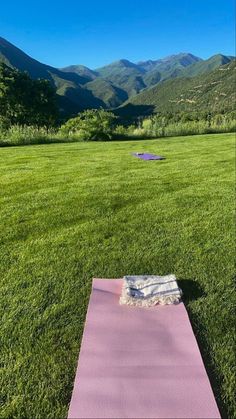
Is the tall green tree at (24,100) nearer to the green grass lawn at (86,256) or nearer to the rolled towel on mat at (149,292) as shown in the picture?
the green grass lawn at (86,256)

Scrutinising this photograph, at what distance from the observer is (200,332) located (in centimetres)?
255

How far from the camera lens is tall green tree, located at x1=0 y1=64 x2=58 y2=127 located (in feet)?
117

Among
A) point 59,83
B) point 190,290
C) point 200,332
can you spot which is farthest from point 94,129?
point 59,83

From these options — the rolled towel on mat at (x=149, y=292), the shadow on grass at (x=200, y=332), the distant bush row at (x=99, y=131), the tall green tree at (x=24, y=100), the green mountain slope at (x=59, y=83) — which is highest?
the green mountain slope at (x=59, y=83)

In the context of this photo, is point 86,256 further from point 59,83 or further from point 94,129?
point 59,83

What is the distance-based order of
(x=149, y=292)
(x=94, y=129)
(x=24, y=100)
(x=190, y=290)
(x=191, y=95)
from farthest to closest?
(x=191, y=95) → (x=24, y=100) → (x=94, y=129) → (x=190, y=290) → (x=149, y=292)

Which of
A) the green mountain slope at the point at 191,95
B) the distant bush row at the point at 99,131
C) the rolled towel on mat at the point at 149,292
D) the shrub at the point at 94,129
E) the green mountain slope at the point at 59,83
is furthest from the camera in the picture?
the green mountain slope at the point at 59,83

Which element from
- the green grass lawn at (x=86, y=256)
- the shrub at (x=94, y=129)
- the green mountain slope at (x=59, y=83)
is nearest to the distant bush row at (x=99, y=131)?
the shrub at (x=94, y=129)

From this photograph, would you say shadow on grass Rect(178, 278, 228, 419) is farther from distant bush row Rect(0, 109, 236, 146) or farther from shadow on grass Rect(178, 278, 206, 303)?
distant bush row Rect(0, 109, 236, 146)

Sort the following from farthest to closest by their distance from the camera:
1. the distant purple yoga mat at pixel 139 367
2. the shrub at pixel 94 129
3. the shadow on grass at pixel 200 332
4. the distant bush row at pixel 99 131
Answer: the shrub at pixel 94 129 → the distant bush row at pixel 99 131 → the shadow on grass at pixel 200 332 → the distant purple yoga mat at pixel 139 367

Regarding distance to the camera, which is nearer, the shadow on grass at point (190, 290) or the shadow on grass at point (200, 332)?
the shadow on grass at point (200, 332)

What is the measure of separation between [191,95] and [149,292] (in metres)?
132

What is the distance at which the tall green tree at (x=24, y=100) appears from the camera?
3575 cm

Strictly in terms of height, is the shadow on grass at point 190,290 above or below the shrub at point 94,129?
below
